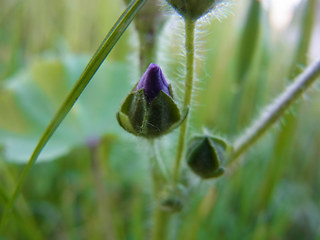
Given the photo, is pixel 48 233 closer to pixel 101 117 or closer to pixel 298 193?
pixel 101 117

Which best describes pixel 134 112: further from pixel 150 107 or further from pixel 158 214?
pixel 158 214

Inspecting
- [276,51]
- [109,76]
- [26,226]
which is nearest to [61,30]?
[109,76]

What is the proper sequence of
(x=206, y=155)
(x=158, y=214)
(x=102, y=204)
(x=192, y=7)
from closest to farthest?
(x=192, y=7)
(x=206, y=155)
(x=158, y=214)
(x=102, y=204)

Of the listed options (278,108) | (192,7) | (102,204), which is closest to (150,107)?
(192,7)

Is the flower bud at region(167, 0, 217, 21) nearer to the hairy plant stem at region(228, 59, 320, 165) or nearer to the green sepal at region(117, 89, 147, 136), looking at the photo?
the green sepal at region(117, 89, 147, 136)

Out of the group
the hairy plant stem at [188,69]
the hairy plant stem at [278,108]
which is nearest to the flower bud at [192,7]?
the hairy plant stem at [188,69]

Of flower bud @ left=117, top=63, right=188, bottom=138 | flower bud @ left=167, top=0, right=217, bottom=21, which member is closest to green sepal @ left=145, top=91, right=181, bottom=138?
flower bud @ left=117, top=63, right=188, bottom=138
